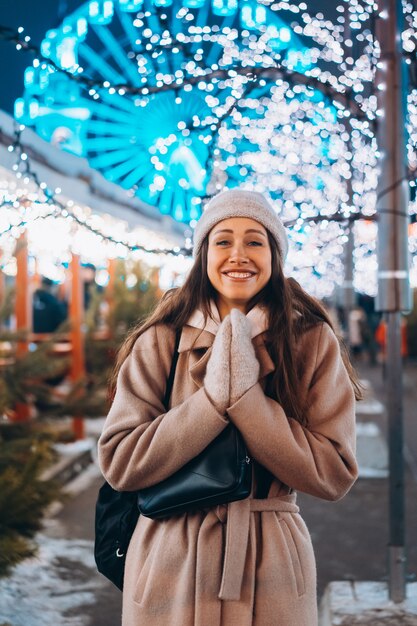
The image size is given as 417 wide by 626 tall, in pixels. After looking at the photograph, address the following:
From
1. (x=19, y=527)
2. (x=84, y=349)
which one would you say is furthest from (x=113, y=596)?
(x=84, y=349)

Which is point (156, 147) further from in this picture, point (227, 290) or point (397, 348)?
point (227, 290)

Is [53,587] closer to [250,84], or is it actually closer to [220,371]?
[220,371]

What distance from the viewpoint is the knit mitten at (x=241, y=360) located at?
5.65 ft

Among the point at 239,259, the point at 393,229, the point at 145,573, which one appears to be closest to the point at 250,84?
the point at 393,229

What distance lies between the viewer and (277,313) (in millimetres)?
1942

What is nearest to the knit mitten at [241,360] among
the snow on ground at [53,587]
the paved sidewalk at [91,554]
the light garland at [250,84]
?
the light garland at [250,84]

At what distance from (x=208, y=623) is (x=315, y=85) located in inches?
111

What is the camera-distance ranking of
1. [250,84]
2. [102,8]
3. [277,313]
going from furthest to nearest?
[102,8], [250,84], [277,313]

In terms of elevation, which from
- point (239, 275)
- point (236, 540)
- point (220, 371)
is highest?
point (239, 275)

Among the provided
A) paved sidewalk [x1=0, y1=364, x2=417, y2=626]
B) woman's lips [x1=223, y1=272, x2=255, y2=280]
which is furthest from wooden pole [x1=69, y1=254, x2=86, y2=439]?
woman's lips [x1=223, y1=272, x2=255, y2=280]

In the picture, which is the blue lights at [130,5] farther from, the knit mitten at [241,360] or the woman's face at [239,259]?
the knit mitten at [241,360]

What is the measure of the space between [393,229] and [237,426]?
1.97 m

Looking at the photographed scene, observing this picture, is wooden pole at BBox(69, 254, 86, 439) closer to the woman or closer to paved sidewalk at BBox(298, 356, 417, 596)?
paved sidewalk at BBox(298, 356, 417, 596)

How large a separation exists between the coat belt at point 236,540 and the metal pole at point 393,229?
176cm
